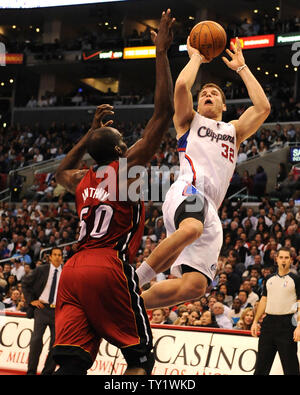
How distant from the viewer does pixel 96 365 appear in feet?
34.4

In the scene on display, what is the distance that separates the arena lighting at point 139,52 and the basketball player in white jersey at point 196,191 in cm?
2555

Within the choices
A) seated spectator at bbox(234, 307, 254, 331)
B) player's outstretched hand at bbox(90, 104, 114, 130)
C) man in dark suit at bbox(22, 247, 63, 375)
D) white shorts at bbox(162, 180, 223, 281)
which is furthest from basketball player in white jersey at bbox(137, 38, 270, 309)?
seated spectator at bbox(234, 307, 254, 331)

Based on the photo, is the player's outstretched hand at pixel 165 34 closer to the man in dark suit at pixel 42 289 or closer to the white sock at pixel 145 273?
the white sock at pixel 145 273

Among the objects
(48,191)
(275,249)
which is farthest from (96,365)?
(48,191)

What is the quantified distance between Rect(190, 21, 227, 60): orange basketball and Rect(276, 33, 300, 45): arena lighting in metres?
21.8

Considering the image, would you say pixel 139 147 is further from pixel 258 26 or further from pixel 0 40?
pixel 0 40

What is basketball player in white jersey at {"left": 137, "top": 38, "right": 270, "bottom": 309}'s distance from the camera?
517 cm

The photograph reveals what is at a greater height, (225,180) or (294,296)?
(225,180)

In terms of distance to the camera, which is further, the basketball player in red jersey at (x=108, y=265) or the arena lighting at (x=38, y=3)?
the arena lighting at (x=38, y=3)

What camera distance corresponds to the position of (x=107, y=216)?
412 cm

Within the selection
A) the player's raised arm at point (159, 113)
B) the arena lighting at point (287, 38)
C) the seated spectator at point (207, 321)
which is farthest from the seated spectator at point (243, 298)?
the arena lighting at point (287, 38)

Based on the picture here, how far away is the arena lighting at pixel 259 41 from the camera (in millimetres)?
27438

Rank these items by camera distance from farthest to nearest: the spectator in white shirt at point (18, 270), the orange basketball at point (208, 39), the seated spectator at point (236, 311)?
the spectator in white shirt at point (18, 270) < the seated spectator at point (236, 311) < the orange basketball at point (208, 39)

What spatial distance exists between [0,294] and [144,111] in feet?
57.2
